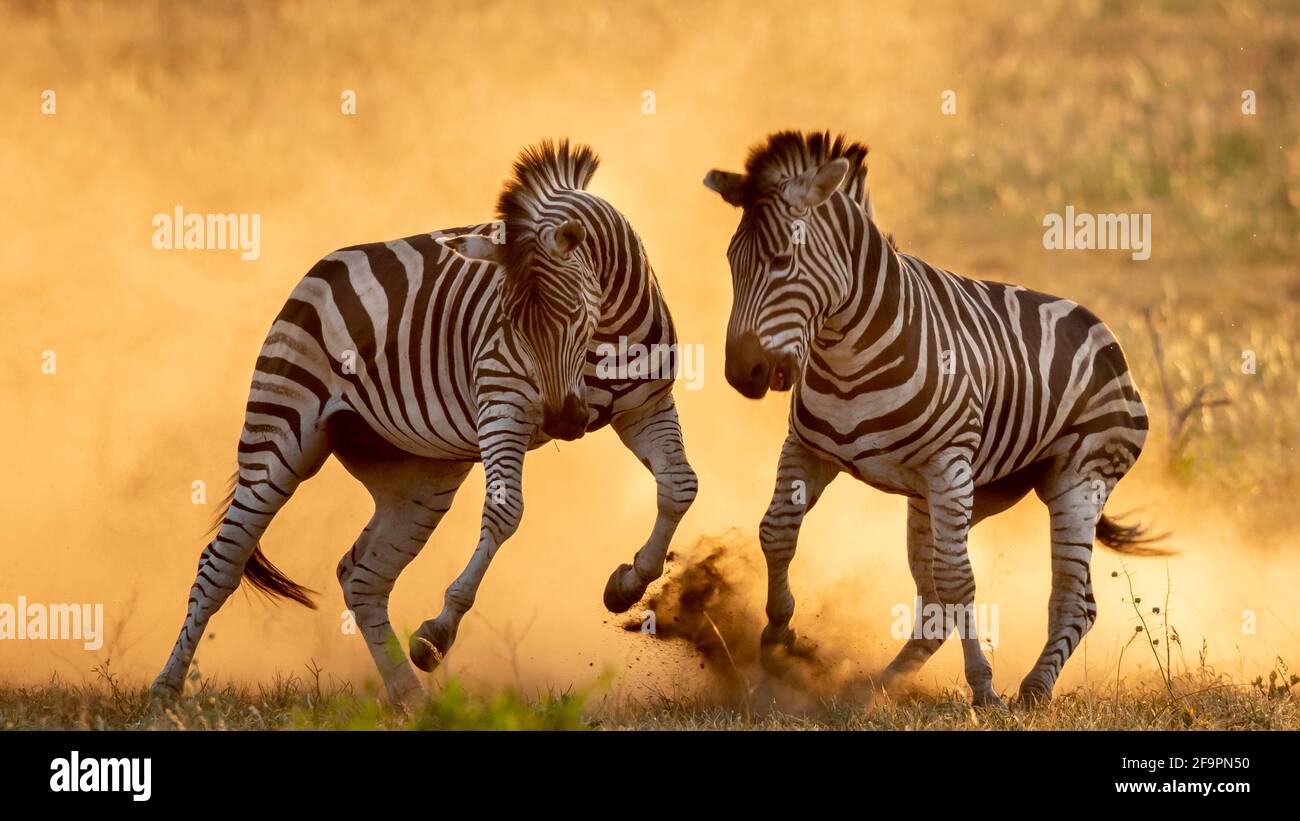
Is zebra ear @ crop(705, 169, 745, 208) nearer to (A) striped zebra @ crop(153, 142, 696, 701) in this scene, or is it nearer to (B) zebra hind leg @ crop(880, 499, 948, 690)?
(A) striped zebra @ crop(153, 142, 696, 701)

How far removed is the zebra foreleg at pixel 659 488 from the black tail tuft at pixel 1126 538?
2.72 metres

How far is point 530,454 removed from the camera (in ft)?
41.7

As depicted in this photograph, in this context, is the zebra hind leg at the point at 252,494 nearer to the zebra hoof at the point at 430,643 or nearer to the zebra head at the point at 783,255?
the zebra hoof at the point at 430,643

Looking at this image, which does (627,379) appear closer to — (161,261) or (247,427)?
(247,427)

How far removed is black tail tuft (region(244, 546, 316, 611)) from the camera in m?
9.27

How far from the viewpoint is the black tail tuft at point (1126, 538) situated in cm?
930

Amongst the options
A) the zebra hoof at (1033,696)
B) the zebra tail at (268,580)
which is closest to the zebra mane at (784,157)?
the zebra hoof at (1033,696)

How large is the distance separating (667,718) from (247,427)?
10.1ft

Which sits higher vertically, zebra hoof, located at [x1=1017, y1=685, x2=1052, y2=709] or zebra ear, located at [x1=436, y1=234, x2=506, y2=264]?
zebra ear, located at [x1=436, y1=234, x2=506, y2=264]

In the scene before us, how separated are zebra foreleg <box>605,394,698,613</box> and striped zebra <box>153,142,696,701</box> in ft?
0.03

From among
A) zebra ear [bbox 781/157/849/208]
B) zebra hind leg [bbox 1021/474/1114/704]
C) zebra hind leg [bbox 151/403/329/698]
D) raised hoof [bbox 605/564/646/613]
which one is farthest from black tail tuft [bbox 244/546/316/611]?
zebra hind leg [bbox 1021/474/1114/704]

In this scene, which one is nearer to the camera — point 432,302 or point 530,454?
point 432,302

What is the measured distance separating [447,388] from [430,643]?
64.3 inches

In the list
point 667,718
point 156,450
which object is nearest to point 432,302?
point 667,718
